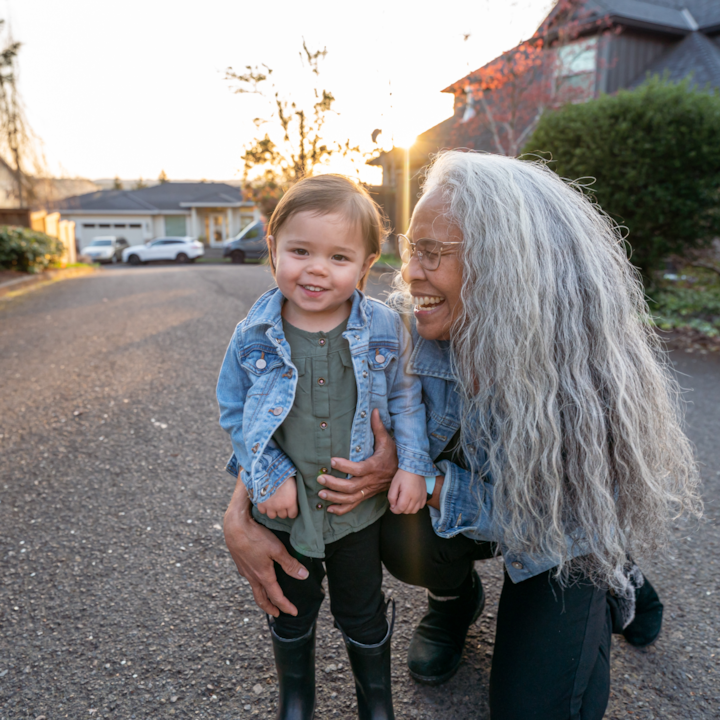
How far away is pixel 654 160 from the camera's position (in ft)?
20.0

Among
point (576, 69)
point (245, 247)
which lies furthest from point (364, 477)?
point (245, 247)

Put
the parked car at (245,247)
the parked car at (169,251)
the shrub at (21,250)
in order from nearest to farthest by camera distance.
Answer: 1. the shrub at (21,250)
2. the parked car at (245,247)
3. the parked car at (169,251)

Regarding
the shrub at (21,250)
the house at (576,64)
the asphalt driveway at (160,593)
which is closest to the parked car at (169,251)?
the shrub at (21,250)

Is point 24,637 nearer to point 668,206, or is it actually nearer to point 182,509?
point 182,509

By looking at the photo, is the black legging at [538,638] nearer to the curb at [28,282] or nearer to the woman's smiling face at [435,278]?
the woman's smiling face at [435,278]

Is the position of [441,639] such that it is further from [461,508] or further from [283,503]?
[283,503]

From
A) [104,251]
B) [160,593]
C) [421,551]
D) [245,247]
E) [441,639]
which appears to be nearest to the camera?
[421,551]

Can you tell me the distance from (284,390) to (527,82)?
37.9 ft

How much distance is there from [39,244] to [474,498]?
13.0m

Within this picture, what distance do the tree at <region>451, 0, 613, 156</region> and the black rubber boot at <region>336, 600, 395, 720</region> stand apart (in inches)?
388

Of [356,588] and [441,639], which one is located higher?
[356,588]

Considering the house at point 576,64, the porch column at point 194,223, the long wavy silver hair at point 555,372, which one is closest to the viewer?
the long wavy silver hair at point 555,372

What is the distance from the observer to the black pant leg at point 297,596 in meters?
1.62

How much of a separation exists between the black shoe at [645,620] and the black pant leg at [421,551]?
24.7 inches
